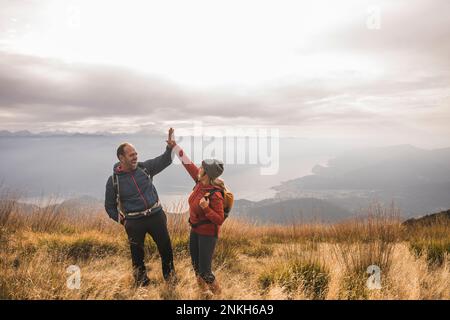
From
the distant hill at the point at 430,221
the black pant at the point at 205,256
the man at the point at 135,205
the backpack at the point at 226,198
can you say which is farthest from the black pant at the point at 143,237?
the distant hill at the point at 430,221

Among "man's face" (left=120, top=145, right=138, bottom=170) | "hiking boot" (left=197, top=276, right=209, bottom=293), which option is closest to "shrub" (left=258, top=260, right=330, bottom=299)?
"hiking boot" (left=197, top=276, right=209, bottom=293)

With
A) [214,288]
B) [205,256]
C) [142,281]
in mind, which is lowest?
[142,281]

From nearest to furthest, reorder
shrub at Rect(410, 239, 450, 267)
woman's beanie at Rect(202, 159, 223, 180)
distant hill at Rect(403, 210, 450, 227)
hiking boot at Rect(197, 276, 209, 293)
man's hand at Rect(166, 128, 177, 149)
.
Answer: woman's beanie at Rect(202, 159, 223, 180) < hiking boot at Rect(197, 276, 209, 293) < man's hand at Rect(166, 128, 177, 149) < shrub at Rect(410, 239, 450, 267) < distant hill at Rect(403, 210, 450, 227)

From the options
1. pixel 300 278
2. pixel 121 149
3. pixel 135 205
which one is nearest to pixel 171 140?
pixel 121 149

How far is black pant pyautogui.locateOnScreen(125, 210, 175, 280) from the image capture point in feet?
14.1

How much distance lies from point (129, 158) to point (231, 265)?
294 centimetres

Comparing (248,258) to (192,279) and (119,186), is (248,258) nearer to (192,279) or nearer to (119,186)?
(192,279)

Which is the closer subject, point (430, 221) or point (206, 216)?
point (206, 216)

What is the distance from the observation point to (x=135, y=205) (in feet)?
14.0

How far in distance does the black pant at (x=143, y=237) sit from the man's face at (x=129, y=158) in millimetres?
776

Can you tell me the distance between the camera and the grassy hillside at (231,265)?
388cm

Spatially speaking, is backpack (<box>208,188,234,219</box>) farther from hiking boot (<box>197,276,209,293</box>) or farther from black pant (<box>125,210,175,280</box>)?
black pant (<box>125,210,175,280</box>)

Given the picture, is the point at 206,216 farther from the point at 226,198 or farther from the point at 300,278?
the point at 300,278
